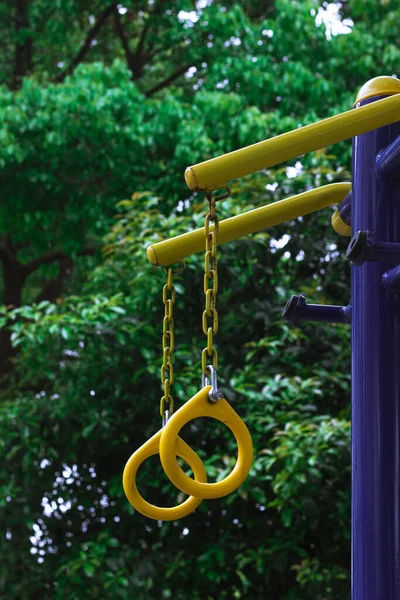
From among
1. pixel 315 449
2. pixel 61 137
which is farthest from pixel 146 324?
pixel 61 137

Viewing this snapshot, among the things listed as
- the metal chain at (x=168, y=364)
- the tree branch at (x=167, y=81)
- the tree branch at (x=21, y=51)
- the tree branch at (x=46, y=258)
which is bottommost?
the metal chain at (x=168, y=364)

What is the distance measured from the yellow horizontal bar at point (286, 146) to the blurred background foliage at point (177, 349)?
208 cm

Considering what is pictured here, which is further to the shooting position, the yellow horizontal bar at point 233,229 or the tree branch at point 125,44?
the tree branch at point 125,44

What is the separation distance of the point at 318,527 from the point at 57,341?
1.34 meters

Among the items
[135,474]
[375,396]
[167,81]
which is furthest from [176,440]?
[167,81]

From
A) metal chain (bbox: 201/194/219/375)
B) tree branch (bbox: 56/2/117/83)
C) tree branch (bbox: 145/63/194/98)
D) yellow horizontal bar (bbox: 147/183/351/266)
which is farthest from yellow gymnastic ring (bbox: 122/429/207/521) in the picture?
tree branch (bbox: 56/2/117/83)

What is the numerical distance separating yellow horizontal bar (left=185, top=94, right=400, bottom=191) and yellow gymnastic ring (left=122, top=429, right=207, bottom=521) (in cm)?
37

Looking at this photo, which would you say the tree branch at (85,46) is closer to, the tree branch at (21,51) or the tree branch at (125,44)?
the tree branch at (125,44)

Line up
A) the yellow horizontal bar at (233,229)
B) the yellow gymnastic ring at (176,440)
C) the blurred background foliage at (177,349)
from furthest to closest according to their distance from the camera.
A: the blurred background foliage at (177,349) < the yellow horizontal bar at (233,229) < the yellow gymnastic ring at (176,440)

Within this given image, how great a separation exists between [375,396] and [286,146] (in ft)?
1.19

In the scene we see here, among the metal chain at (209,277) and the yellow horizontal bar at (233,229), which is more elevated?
the yellow horizontal bar at (233,229)

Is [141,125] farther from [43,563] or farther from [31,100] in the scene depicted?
[43,563]

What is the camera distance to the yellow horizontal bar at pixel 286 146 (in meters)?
1.07

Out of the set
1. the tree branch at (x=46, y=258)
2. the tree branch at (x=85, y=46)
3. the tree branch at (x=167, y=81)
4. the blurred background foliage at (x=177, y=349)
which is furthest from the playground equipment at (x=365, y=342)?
the tree branch at (x=85, y=46)
